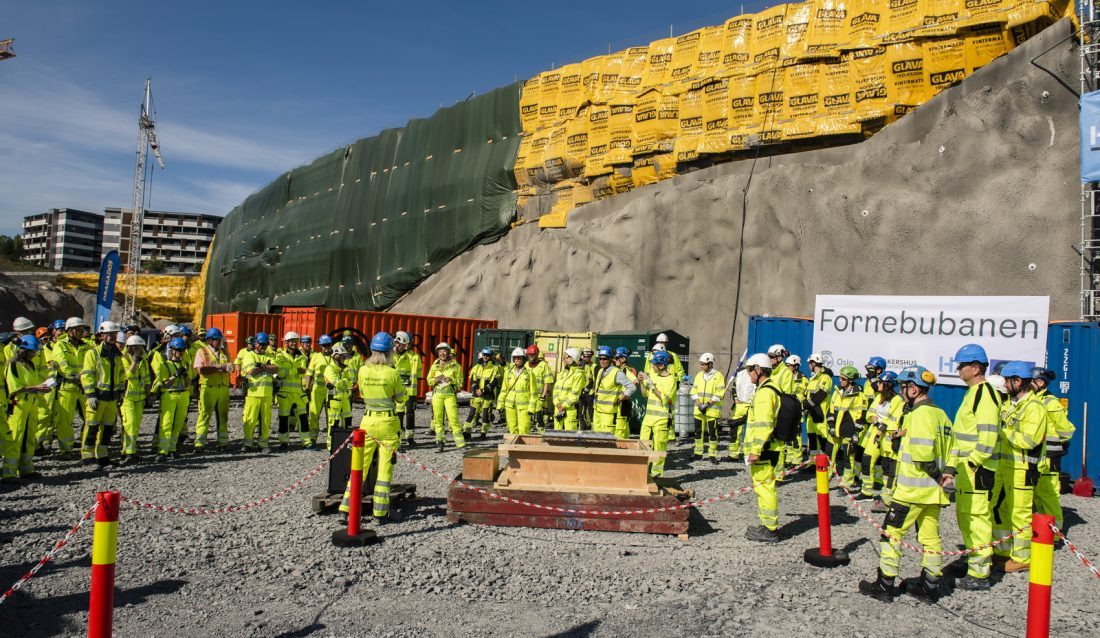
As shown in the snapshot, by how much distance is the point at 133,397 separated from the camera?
11.2m

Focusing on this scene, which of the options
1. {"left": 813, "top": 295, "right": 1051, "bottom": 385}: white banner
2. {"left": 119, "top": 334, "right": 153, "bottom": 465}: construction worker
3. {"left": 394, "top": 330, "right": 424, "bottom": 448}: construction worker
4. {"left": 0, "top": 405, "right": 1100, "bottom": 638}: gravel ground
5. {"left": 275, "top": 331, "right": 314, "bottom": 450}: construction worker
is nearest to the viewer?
{"left": 0, "top": 405, "right": 1100, "bottom": 638}: gravel ground

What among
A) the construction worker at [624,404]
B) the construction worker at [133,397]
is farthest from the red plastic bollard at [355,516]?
the construction worker at [133,397]

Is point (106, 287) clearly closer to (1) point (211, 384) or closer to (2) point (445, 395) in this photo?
(1) point (211, 384)

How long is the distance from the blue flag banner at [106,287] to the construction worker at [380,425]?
30381 millimetres

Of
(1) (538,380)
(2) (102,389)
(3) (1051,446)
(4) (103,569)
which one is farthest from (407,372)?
(4) (103,569)

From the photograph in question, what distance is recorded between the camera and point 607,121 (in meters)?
28.2

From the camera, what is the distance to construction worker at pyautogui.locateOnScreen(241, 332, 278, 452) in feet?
41.7

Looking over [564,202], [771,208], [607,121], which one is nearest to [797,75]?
[771,208]

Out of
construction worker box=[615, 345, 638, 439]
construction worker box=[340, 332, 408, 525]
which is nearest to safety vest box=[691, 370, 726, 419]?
construction worker box=[615, 345, 638, 439]

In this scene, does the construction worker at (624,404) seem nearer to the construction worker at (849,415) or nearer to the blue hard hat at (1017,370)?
the construction worker at (849,415)

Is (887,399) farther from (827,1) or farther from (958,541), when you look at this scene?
(827,1)

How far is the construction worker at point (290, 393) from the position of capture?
1328cm

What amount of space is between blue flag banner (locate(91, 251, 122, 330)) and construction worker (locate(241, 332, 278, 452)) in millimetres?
24600

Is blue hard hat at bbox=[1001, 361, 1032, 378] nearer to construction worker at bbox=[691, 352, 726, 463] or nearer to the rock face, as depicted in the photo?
construction worker at bbox=[691, 352, 726, 463]
